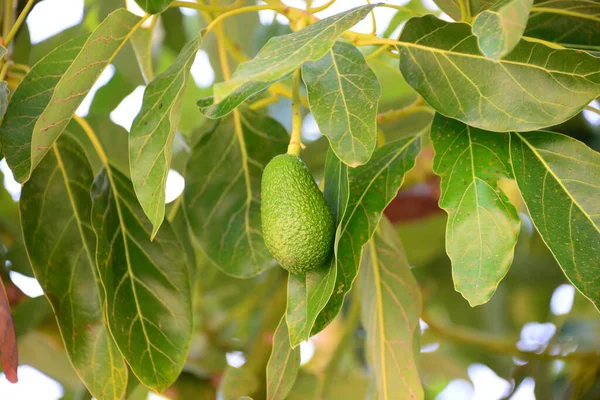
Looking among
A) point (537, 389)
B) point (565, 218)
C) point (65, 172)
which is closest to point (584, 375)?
point (537, 389)

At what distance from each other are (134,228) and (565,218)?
0.48 m

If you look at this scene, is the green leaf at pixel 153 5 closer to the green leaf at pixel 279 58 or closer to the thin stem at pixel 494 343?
the green leaf at pixel 279 58

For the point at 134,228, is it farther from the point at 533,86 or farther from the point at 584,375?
the point at 584,375

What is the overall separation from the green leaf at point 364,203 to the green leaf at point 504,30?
0.20 m

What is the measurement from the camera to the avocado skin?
2.03 ft

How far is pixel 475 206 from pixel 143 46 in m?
0.49

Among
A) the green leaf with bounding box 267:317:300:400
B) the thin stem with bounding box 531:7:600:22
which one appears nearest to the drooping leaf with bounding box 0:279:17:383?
the green leaf with bounding box 267:317:300:400

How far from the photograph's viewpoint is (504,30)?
0.46m

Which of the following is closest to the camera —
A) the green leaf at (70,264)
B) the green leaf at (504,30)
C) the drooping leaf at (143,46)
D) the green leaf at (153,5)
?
the green leaf at (504,30)

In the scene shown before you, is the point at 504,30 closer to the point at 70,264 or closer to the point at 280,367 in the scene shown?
the point at 280,367

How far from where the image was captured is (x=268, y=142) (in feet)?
2.98

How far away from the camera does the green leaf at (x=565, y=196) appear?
66cm

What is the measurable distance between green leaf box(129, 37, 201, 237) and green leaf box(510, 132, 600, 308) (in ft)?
1.07

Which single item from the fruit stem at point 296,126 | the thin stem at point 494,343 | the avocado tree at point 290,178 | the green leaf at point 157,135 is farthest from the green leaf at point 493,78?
the thin stem at point 494,343
